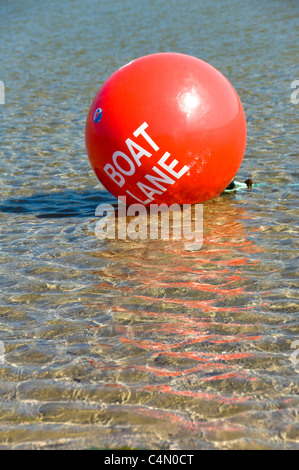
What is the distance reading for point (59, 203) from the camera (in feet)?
25.8

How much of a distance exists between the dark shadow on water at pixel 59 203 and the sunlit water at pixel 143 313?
0.07ft

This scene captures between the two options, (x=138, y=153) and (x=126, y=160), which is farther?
(x=126, y=160)

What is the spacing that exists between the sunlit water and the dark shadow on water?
0.07 feet

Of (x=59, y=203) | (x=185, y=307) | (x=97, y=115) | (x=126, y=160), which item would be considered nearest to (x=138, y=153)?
(x=126, y=160)

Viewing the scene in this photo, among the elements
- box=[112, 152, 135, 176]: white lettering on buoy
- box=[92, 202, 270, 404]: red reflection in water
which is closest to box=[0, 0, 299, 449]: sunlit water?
box=[92, 202, 270, 404]: red reflection in water

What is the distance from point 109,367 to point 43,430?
0.71 m

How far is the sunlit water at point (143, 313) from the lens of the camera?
3566mm

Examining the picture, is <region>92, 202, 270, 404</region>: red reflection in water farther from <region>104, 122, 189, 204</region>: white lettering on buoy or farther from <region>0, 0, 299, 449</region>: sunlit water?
<region>104, 122, 189, 204</region>: white lettering on buoy

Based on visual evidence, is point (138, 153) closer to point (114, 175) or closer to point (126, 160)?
point (126, 160)

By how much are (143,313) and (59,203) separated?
325 cm

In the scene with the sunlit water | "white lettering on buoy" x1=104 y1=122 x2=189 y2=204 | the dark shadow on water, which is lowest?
the sunlit water

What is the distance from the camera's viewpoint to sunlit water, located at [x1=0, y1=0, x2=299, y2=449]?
11.7 feet

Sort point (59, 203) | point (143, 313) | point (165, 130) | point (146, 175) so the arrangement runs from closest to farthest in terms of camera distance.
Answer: point (143, 313), point (165, 130), point (146, 175), point (59, 203)

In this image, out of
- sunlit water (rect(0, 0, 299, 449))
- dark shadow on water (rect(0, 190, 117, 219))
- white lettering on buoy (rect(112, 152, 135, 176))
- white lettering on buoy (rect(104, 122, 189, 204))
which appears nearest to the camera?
sunlit water (rect(0, 0, 299, 449))
